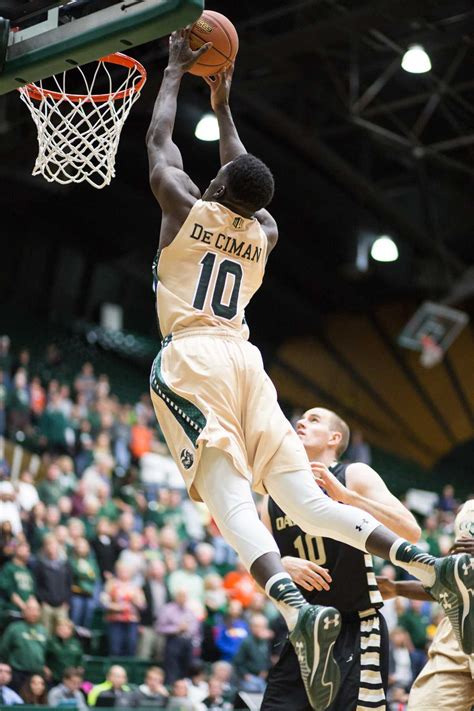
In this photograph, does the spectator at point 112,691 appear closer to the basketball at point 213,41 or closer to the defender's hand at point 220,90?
the defender's hand at point 220,90

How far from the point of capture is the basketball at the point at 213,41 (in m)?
5.63

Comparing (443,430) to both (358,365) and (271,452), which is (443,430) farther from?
(271,452)

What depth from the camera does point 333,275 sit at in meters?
23.9

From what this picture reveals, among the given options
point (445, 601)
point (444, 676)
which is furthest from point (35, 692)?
point (445, 601)

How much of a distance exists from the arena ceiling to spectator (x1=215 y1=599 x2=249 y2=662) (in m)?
7.27

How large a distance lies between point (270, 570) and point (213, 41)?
8.91 feet

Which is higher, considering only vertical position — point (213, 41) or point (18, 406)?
point (18, 406)

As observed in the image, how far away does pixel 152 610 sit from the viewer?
12.2 meters

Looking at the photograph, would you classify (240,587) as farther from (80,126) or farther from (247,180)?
(247,180)

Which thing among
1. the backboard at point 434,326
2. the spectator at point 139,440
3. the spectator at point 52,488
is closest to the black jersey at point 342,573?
the spectator at point 52,488

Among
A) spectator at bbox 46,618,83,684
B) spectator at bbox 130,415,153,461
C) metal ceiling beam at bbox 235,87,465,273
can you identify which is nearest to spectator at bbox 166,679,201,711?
spectator at bbox 46,618,83,684

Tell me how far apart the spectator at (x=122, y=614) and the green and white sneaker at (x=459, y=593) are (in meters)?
7.72

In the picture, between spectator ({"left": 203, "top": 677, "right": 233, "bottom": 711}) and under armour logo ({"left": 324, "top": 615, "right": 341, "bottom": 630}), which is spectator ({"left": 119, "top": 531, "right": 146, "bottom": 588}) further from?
under armour logo ({"left": 324, "top": 615, "right": 341, "bottom": 630})

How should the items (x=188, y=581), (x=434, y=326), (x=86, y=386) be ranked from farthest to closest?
(x=434, y=326) → (x=86, y=386) → (x=188, y=581)
